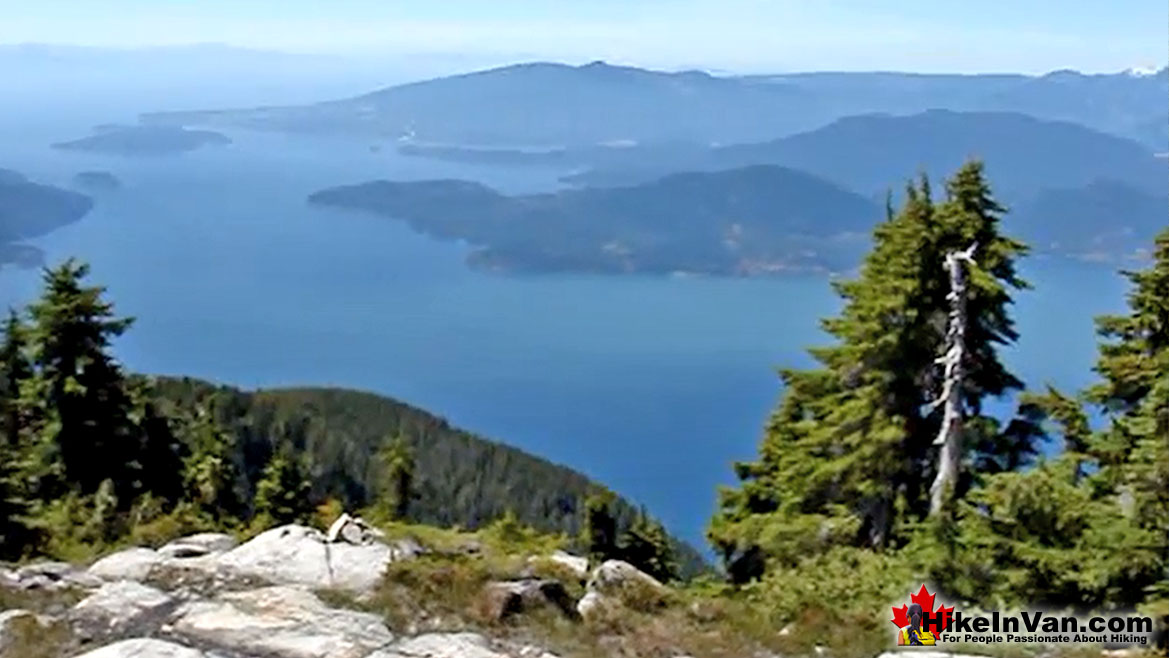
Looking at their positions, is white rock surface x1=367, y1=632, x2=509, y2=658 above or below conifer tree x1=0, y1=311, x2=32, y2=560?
above

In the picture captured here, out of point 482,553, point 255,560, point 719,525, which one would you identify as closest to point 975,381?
point 719,525

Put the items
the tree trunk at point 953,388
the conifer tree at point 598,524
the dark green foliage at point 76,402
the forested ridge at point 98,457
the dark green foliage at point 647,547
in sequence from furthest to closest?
the conifer tree at point 598,524 → the dark green foliage at point 647,547 → the dark green foliage at point 76,402 → the forested ridge at point 98,457 → the tree trunk at point 953,388

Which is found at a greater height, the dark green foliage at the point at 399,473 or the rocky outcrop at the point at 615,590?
the rocky outcrop at the point at 615,590

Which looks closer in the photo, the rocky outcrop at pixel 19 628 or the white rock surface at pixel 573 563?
the rocky outcrop at pixel 19 628

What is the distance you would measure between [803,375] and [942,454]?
358cm

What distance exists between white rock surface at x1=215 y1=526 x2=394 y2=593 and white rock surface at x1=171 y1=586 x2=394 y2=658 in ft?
1.94

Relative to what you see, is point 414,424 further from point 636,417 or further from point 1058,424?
point 1058,424

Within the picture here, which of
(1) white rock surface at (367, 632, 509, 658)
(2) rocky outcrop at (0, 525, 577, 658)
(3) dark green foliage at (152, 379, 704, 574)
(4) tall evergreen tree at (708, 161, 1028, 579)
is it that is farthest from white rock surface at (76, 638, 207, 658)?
(3) dark green foliage at (152, 379, 704, 574)

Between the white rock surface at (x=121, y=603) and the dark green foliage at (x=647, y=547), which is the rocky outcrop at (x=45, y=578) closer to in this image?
the white rock surface at (x=121, y=603)

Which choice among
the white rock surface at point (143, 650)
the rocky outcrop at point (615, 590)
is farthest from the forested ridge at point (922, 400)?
the white rock surface at point (143, 650)

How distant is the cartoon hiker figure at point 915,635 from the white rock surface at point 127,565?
6.79 meters

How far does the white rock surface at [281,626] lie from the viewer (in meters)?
9.00

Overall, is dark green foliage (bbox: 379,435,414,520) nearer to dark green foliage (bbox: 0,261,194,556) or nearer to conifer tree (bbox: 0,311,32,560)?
conifer tree (bbox: 0,311,32,560)

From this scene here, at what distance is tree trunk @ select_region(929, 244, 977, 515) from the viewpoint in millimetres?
16266
